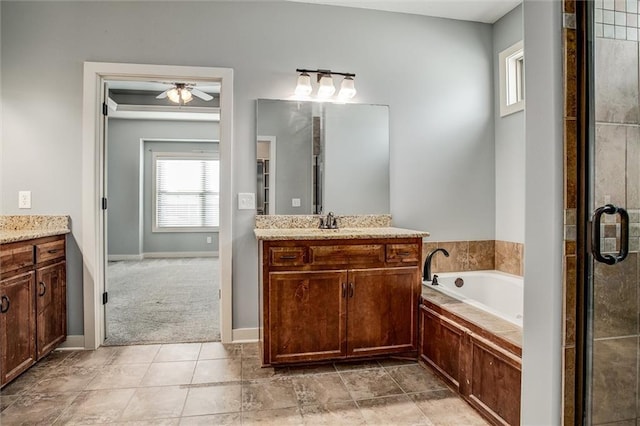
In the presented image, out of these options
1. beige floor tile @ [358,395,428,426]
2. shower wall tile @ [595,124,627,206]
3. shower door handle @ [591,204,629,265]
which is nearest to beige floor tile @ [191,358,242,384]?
beige floor tile @ [358,395,428,426]

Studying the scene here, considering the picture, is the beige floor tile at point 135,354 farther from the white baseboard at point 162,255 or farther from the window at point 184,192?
the window at point 184,192

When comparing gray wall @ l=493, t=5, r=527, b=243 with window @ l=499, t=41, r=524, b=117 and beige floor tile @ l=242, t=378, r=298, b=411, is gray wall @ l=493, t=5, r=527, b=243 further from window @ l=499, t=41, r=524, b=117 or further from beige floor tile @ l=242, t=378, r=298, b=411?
beige floor tile @ l=242, t=378, r=298, b=411

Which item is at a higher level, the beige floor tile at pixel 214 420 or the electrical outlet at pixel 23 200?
the electrical outlet at pixel 23 200

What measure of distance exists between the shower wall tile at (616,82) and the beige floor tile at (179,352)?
2.69 meters

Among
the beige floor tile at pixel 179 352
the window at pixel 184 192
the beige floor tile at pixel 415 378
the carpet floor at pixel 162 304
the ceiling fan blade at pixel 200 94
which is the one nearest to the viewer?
the beige floor tile at pixel 415 378

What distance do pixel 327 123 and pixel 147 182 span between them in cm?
553

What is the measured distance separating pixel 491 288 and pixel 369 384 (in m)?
1.50

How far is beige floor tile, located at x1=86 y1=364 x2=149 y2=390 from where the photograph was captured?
7.44 feet

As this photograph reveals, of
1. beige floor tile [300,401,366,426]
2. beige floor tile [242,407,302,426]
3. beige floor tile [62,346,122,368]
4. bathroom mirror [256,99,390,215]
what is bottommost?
beige floor tile [300,401,366,426]

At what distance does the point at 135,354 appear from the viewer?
2.74 meters

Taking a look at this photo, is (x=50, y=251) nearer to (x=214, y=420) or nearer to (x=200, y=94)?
(x=214, y=420)

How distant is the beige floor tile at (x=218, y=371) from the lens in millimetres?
2363

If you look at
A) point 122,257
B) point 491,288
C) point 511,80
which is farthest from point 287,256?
point 122,257

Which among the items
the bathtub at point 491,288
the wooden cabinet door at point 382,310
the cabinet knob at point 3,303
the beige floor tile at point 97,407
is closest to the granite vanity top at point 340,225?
the wooden cabinet door at point 382,310
